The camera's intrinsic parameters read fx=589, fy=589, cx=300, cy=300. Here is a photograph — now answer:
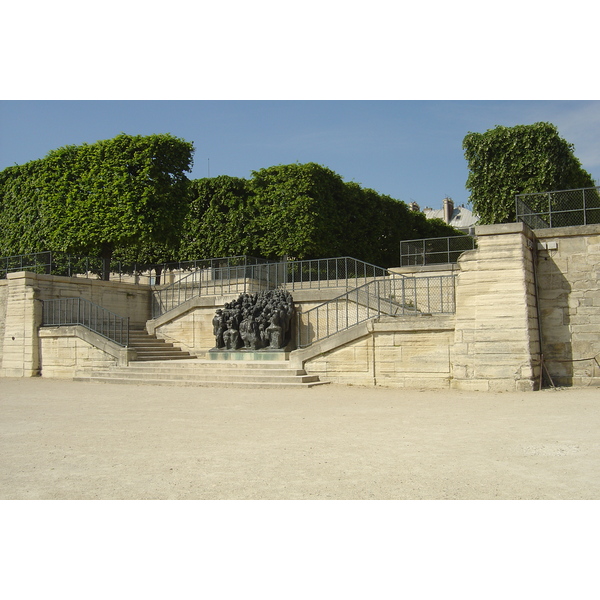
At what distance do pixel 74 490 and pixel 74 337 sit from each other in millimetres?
14439

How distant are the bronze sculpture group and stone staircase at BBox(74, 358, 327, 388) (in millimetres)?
948

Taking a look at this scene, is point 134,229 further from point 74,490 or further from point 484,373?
point 74,490

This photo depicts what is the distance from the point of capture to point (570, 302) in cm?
1299

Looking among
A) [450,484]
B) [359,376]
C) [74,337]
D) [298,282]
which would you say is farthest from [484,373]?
[74,337]

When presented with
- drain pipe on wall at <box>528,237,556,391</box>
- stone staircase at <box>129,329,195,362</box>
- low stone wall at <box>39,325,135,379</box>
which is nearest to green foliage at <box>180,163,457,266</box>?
stone staircase at <box>129,329,195,362</box>

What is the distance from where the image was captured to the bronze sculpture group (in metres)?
17.0

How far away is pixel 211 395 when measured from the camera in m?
12.5

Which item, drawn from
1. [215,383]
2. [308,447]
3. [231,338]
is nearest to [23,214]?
[231,338]

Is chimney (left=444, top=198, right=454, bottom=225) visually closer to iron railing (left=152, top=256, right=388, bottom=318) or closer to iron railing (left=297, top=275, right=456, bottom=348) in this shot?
iron railing (left=152, top=256, right=388, bottom=318)

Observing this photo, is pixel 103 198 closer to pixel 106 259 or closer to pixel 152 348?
pixel 106 259

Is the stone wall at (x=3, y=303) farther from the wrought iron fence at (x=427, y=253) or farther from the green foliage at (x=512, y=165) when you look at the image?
the green foliage at (x=512, y=165)

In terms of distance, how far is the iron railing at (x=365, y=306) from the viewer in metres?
16.4

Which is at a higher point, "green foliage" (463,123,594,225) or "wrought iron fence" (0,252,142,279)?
"green foliage" (463,123,594,225)

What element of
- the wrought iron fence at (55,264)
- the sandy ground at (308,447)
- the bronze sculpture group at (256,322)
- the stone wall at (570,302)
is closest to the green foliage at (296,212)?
the wrought iron fence at (55,264)
